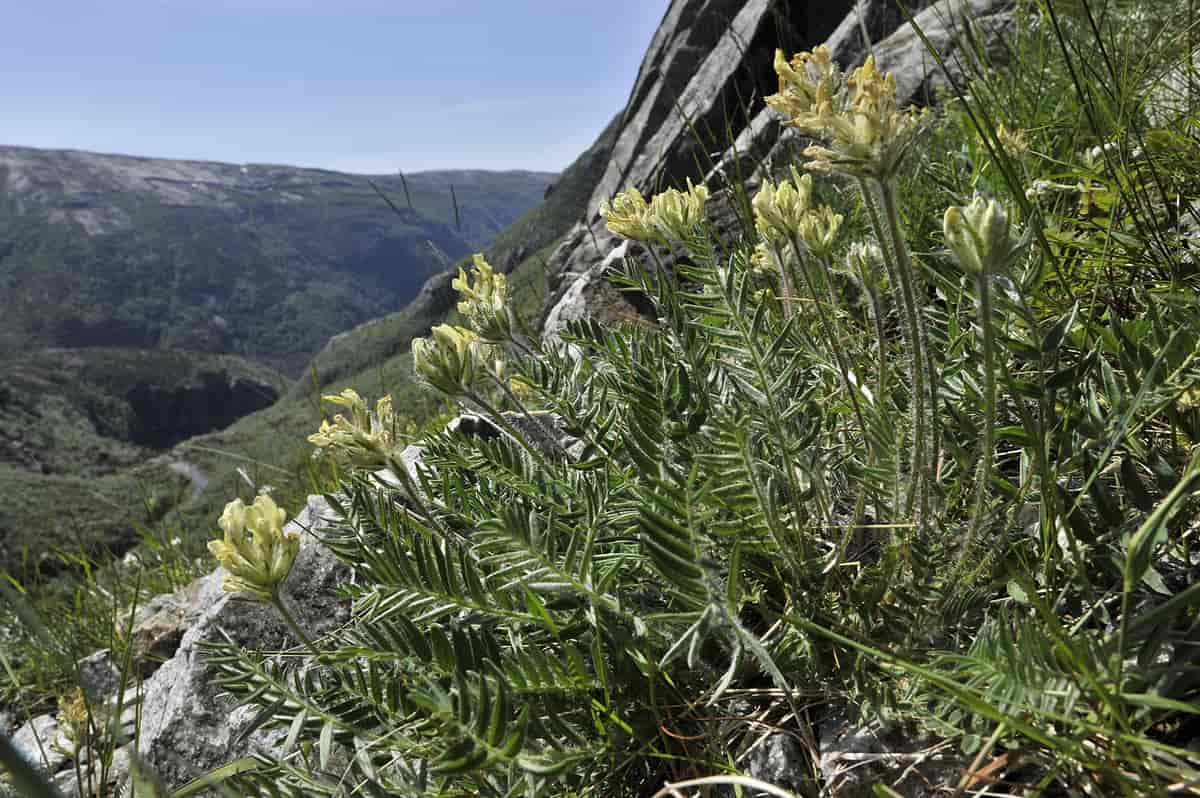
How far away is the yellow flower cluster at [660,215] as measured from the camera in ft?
6.72

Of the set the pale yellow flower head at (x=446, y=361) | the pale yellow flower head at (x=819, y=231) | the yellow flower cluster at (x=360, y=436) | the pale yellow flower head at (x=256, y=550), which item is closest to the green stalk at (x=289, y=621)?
the pale yellow flower head at (x=256, y=550)

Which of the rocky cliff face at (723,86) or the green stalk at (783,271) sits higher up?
the rocky cliff face at (723,86)

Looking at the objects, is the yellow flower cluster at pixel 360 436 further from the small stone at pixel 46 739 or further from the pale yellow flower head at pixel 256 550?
the small stone at pixel 46 739

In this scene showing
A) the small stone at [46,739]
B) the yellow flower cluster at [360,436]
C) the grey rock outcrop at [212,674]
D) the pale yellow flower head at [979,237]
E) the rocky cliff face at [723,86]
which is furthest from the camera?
the rocky cliff face at [723,86]

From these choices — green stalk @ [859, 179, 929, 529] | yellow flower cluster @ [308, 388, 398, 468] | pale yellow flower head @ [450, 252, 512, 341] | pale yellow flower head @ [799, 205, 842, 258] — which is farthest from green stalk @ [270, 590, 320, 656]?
pale yellow flower head @ [799, 205, 842, 258]

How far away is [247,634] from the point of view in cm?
286

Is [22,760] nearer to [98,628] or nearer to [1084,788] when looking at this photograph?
[1084,788]

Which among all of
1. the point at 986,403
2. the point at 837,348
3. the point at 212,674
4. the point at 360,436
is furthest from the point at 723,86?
the point at 986,403

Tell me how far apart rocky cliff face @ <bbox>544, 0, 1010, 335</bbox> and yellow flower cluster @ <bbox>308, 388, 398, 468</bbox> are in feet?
3.05

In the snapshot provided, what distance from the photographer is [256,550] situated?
5.16ft

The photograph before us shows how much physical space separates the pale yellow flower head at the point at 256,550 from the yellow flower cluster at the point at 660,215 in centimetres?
118

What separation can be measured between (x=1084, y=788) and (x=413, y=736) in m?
1.24

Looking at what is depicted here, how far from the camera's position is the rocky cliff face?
4.15 metres

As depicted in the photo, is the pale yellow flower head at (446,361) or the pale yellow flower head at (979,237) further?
the pale yellow flower head at (446,361)
